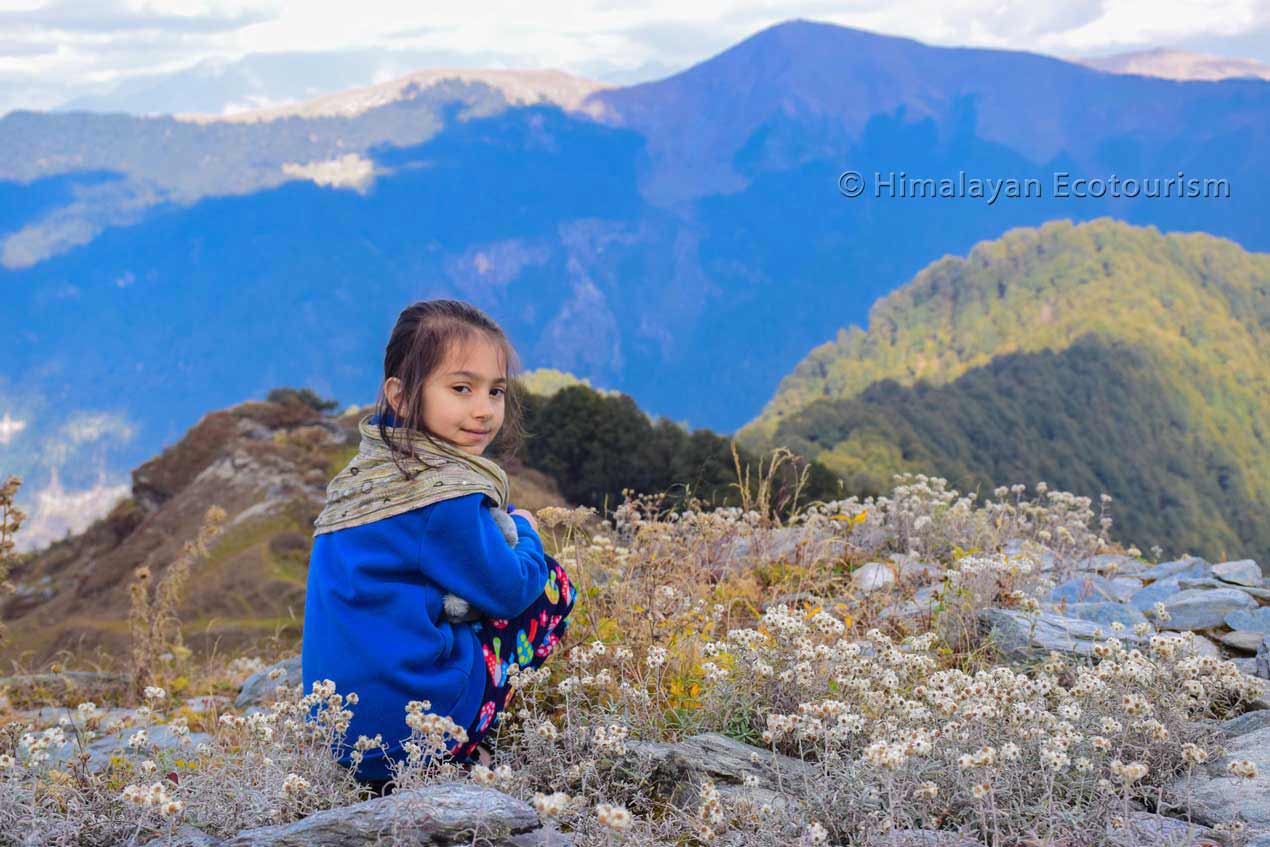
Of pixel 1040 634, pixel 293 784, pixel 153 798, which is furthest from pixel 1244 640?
pixel 153 798

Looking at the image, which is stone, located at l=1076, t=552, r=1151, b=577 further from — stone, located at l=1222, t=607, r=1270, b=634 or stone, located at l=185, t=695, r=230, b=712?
stone, located at l=185, t=695, r=230, b=712

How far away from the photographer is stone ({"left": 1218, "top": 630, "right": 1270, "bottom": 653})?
4.58 meters

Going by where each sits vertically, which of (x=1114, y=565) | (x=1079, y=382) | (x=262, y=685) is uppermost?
(x=1114, y=565)

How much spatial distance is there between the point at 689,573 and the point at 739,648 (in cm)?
192

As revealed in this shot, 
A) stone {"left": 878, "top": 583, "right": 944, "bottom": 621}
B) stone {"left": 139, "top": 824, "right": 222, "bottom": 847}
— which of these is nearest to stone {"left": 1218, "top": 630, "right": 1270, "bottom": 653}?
stone {"left": 878, "top": 583, "right": 944, "bottom": 621}

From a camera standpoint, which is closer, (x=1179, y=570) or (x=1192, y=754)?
(x=1192, y=754)

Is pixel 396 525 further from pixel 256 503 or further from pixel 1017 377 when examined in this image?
pixel 1017 377

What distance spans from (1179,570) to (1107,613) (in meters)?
1.89

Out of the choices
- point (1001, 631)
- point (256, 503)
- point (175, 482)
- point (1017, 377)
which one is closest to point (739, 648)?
point (1001, 631)

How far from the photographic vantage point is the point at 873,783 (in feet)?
8.82

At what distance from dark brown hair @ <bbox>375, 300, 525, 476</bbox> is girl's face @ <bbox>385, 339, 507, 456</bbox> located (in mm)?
25

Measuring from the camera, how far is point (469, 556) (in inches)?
120

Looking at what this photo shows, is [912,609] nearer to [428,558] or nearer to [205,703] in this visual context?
[428,558]

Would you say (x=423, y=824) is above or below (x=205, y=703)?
above
